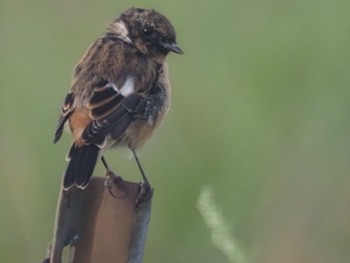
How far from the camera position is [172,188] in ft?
21.4

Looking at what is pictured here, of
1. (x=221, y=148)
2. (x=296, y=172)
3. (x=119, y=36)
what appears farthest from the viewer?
(x=221, y=148)

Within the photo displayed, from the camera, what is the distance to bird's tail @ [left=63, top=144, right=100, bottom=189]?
3940 millimetres

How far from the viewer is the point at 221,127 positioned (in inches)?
282

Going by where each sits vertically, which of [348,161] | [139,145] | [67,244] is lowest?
[348,161]

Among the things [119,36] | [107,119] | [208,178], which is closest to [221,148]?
[208,178]

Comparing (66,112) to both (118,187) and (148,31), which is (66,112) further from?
(118,187)

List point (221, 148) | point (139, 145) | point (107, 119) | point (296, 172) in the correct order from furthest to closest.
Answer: point (221, 148) → point (296, 172) → point (139, 145) → point (107, 119)

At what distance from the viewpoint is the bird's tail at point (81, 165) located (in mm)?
3940

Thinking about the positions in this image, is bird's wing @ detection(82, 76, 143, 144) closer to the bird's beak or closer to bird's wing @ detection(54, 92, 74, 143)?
bird's wing @ detection(54, 92, 74, 143)

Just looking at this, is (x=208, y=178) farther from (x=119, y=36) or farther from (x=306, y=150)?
(x=119, y=36)

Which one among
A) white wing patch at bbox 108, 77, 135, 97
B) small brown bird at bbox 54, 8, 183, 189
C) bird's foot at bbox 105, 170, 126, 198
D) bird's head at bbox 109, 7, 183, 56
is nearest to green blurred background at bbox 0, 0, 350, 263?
small brown bird at bbox 54, 8, 183, 189

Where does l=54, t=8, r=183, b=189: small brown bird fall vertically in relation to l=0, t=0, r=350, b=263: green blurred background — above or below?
above

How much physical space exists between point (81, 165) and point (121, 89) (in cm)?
95

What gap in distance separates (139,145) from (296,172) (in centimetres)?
108
